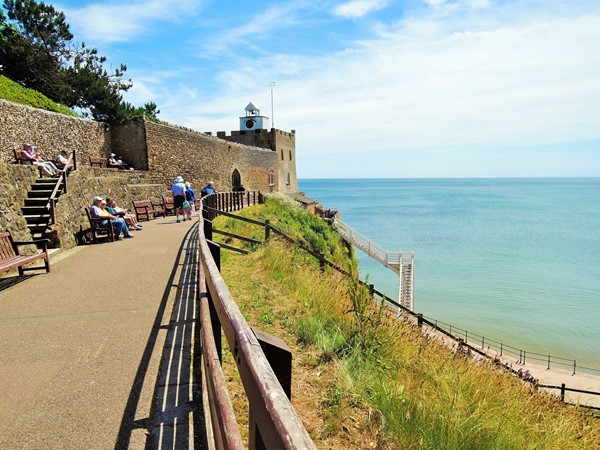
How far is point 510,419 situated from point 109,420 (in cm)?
341

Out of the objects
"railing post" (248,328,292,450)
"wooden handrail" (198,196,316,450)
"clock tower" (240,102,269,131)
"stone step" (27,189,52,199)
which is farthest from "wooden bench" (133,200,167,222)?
"clock tower" (240,102,269,131)

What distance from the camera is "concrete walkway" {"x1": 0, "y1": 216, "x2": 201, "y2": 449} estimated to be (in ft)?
9.59

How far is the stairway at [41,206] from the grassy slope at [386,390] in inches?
189

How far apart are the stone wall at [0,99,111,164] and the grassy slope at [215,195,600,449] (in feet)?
32.9

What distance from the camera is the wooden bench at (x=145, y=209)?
51.9 ft

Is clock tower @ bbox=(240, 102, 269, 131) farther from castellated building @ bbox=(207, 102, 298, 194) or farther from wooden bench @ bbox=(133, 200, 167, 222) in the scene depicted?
wooden bench @ bbox=(133, 200, 167, 222)

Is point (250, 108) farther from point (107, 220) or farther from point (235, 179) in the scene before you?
point (107, 220)

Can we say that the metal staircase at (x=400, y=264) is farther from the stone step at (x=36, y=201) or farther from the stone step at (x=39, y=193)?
the stone step at (x=36, y=201)

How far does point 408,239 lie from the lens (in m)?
55.4

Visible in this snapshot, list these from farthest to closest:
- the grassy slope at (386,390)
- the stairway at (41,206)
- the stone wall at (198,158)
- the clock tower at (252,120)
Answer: the clock tower at (252,120) < the stone wall at (198,158) < the stairway at (41,206) < the grassy slope at (386,390)

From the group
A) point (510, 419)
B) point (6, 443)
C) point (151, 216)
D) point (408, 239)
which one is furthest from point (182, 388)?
point (408, 239)

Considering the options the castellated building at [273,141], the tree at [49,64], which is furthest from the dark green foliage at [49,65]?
the castellated building at [273,141]

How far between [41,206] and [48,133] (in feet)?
26.6

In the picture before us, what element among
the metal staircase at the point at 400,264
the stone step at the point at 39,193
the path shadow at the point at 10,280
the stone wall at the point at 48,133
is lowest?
the metal staircase at the point at 400,264
